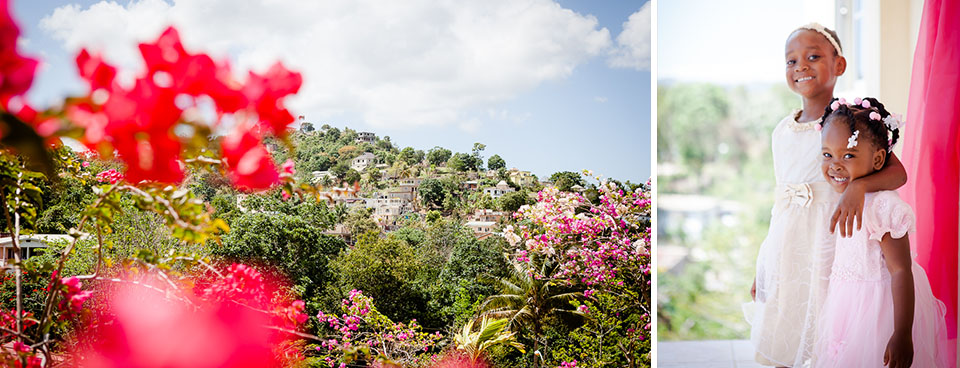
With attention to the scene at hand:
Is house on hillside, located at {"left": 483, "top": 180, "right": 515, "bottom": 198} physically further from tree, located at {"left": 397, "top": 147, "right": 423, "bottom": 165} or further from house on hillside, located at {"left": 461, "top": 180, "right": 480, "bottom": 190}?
tree, located at {"left": 397, "top": 147, "right": 423, "bottom": 165}

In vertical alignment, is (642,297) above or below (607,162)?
below

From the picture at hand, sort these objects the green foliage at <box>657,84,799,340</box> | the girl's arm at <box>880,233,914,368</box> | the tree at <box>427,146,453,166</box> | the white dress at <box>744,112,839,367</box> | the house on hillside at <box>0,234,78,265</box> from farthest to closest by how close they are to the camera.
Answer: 1. the green foliage at <box>657,84,799,340</box>
2. the tree at <box>427,146,453,166</box>
3. the house on hillside at <box>0,234,78,265</box>
4. the white dress at <box>744,112,839,367</box>
5. the girl's arm at <box>880,233,914,368</box>

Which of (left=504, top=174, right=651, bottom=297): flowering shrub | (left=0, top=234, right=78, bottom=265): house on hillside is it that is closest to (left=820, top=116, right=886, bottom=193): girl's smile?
(left=504, top=174, right=651, bottom=297): flowering shrub

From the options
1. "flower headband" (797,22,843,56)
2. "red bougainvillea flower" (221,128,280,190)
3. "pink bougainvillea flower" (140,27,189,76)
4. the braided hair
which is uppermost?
"flower headband" (797,22,843,56)

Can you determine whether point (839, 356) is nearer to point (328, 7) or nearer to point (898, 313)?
point (898, 313)

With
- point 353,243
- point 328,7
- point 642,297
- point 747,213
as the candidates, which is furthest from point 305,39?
point 747,213

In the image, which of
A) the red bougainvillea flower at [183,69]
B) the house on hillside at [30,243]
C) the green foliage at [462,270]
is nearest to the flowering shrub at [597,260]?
the green foliage at [462,270]
